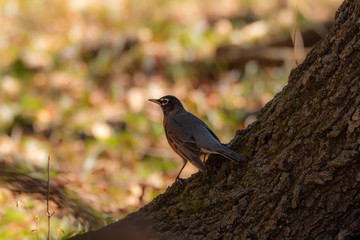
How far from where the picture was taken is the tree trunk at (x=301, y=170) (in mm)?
2607

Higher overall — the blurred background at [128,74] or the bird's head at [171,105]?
the blurred background at [128,74]

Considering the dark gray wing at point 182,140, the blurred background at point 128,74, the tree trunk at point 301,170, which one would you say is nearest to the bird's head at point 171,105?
the dark gray wing at point 182,140

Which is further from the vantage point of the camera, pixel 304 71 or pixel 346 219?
pixel 304 71

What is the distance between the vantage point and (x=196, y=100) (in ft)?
26.6

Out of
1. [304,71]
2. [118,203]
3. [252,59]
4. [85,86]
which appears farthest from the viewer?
[252,59]

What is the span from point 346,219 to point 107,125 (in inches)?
211

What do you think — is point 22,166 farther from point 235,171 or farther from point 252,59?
point 252,59

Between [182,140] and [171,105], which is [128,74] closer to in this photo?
[171,105]

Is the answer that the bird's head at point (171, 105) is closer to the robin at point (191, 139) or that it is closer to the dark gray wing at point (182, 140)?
the robin at point (191, 139)

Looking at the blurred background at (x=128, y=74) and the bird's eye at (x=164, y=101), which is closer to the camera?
the bird's eye at (x=164, y=101)

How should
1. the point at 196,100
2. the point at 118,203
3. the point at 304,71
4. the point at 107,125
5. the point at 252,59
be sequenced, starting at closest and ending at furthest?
the point at 304,71
the point at 118,203
the point at 107,125
the point at 196,100
the point at 252,59

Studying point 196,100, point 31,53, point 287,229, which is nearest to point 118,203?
point 287,229

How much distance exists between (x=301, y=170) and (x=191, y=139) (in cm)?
129

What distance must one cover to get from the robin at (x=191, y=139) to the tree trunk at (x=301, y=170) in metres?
0.13
